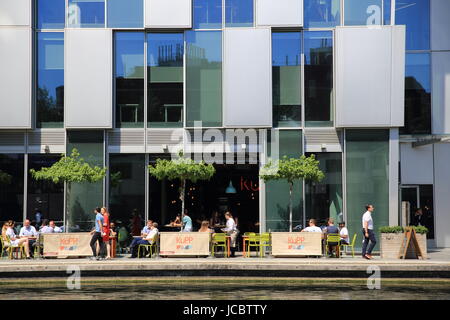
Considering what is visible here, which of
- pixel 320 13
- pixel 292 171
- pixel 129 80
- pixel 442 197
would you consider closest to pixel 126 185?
pixel 129 80

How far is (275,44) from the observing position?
2778cm

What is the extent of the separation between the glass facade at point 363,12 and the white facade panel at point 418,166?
214 inches

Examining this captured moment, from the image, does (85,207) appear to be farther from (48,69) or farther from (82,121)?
(48,69)

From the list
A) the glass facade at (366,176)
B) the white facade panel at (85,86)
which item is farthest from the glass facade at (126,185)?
the glass facade at (366,176)

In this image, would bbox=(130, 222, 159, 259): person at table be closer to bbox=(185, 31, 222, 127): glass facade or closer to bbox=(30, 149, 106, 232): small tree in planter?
bbox=(30, 149, 106, 232): small tree in planter

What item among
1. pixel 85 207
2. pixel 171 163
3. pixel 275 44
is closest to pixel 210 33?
pixel 275 44

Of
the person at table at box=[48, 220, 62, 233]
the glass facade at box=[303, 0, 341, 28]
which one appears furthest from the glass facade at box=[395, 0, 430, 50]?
the person at table at box=[48, 220, 62, 233]

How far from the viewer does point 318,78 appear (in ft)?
90.9

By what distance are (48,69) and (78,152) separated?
3244mm

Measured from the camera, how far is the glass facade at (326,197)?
2741cm

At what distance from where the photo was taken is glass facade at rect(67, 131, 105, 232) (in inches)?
1075

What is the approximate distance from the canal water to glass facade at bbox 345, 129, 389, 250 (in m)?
7.40

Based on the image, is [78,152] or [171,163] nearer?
[171,163]

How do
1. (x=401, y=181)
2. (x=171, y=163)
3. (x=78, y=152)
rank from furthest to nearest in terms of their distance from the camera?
(x=401, y=181), (x=78, y=152), (x=171, y=163)
